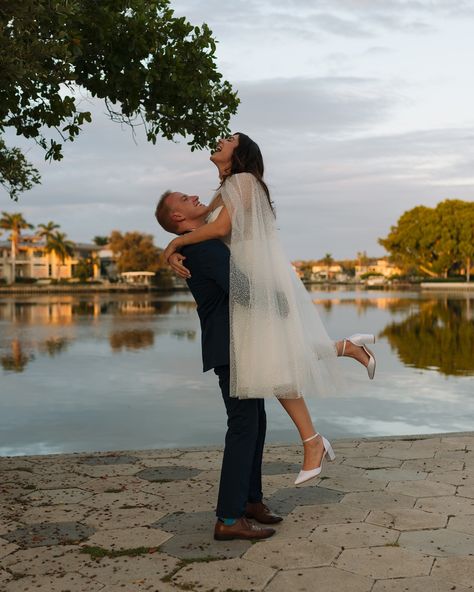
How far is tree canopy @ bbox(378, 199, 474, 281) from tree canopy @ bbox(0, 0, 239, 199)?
86121mm

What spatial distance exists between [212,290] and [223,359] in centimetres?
39

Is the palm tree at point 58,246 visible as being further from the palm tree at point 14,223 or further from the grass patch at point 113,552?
the grass patch at point 113,552

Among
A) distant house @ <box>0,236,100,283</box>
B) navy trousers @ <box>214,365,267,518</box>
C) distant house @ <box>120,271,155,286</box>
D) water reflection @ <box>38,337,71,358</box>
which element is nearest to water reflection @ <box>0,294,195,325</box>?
water reflection @ <box>38,337,71,358</box>

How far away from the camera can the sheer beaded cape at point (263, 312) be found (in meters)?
3.76

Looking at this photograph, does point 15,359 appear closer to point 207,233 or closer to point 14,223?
point 207,233

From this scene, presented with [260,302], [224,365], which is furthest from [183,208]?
[224,365]

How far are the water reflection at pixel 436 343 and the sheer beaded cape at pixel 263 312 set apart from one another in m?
10.0

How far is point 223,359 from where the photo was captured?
152 inches

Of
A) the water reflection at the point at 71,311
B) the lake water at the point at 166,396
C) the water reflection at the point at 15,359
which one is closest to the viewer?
the lake water at the point at 166,396

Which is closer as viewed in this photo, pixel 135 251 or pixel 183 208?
pixel 183 208

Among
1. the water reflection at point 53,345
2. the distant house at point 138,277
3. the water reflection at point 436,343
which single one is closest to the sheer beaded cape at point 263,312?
the water reflection at point 436,343

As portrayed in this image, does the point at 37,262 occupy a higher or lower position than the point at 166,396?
Result: higher

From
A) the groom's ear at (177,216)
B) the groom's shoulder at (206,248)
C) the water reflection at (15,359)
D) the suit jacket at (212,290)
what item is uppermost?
the groom's ear at (177,216)

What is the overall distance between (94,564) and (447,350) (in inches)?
589
